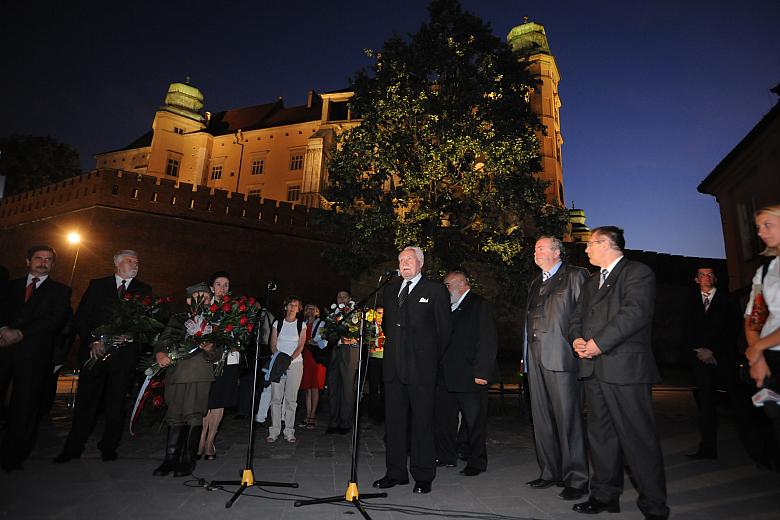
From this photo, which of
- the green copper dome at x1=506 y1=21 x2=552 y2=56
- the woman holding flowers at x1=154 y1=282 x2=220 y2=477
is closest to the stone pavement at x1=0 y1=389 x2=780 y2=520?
the woman holding flowers at x1=154 y1=282 x2=220 y2=477

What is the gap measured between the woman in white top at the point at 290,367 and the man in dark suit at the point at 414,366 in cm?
273

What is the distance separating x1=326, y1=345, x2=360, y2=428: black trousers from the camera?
280 inches

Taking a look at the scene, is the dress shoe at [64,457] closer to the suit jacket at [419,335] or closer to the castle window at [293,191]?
the suit jacket at [419,335]

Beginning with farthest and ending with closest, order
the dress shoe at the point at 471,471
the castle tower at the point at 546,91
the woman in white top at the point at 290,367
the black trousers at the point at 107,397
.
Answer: the castle tower at the point at 546,91 < the woman in white top at the point at 290,367 < the black trousers at the point at 107,397 < the dress shoe at the point at 471,471

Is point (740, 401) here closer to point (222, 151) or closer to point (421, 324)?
point (421, 324)

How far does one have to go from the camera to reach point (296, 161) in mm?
44469

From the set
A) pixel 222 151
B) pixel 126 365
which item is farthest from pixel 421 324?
pixel 222 151

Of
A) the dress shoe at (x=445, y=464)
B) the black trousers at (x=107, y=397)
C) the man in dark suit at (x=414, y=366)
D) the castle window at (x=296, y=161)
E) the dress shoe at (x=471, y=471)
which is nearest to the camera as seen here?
the man in dark suit at (x=414, y=366)

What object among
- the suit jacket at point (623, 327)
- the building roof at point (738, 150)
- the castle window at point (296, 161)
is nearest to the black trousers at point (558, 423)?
the suit jacket at point (623, 327)

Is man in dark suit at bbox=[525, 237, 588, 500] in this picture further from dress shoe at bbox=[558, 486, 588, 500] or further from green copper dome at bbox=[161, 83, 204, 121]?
green copper dome at bbox=[161, 83, 204, 121]

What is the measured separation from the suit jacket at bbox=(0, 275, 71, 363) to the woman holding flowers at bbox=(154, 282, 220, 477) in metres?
1.05

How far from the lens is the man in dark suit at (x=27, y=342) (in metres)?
4.29

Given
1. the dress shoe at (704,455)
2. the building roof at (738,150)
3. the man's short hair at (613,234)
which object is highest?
the building roof at (738,150)

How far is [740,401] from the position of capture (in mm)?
5254
